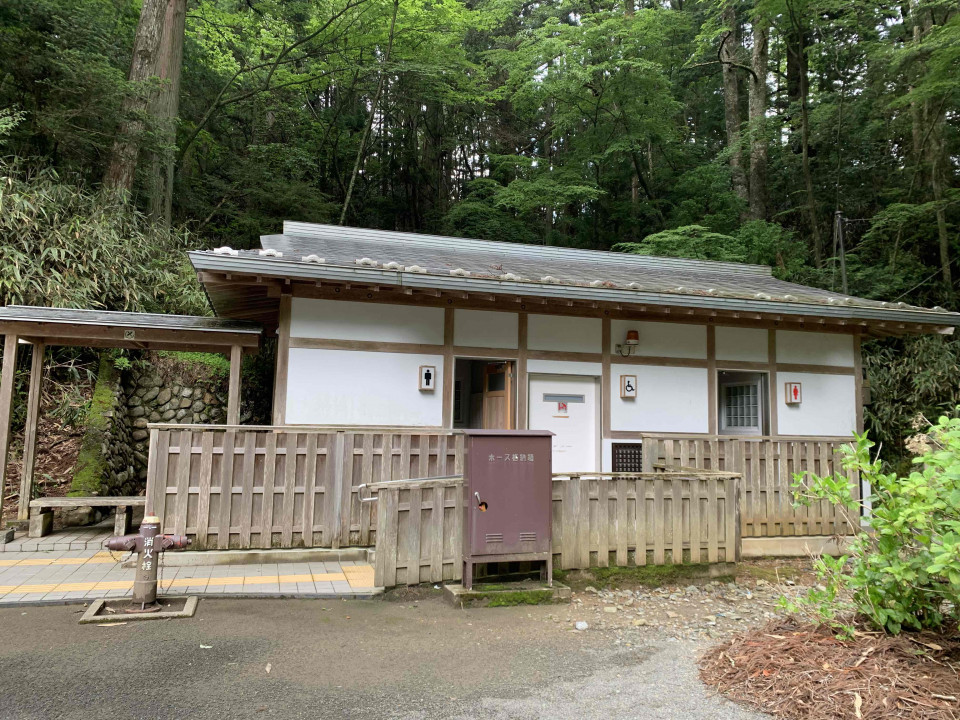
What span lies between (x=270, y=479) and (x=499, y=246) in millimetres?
6419

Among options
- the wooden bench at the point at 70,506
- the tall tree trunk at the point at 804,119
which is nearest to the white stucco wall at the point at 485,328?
the wooden bench at the point at 70,506

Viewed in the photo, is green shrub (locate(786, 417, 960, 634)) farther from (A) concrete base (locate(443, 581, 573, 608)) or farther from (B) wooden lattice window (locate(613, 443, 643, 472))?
(B) wooden lattice window (locate(613, 443, 643, 472))

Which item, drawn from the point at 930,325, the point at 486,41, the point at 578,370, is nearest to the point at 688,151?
the point at 486,41

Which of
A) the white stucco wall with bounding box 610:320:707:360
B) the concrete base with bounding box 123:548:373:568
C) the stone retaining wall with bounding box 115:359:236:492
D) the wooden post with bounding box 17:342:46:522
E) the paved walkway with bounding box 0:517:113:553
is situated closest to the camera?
the concrete base with bounding box 123:548:373:568

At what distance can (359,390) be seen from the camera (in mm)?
7504

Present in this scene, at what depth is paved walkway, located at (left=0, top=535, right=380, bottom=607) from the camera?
16.4ft

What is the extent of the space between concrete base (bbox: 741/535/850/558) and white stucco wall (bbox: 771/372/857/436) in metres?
1.79

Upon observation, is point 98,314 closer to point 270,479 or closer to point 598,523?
point 270,479

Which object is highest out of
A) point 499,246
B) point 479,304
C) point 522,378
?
point 499,246

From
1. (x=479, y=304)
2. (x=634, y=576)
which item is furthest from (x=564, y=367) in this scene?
(x=634, y=576)

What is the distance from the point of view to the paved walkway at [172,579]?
501cm

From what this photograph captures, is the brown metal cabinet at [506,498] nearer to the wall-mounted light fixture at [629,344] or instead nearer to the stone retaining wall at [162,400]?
the wall-mounted light fixture at [629,344]

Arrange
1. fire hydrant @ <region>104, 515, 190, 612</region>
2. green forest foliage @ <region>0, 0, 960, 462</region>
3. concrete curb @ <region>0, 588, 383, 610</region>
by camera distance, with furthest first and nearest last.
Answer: green forest foliage @ <region>0, 0, 960, 462</region> → concrete curb @ <region>0, 588, 383, 610</region> → fire hydrant @ <region>104, 515, 190, 612</region>

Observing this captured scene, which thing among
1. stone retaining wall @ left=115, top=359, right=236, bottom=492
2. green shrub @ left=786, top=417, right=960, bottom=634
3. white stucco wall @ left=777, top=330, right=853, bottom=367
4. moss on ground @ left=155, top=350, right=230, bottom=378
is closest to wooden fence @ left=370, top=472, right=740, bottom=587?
green shrub @ left=786, top=417, right=960, bottom=634
